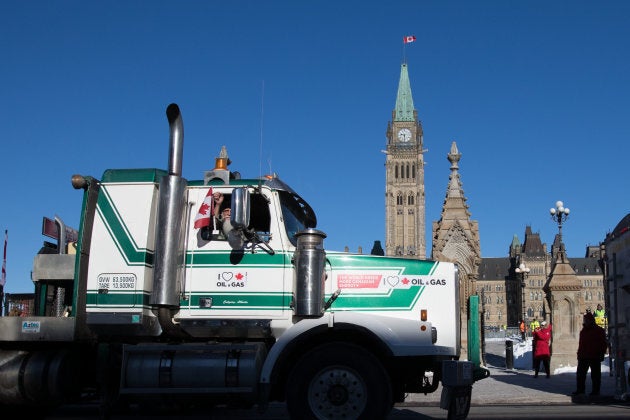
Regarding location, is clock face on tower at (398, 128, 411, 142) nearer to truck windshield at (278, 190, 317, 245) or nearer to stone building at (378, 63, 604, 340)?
stone building at (378, 63, 604, 340)

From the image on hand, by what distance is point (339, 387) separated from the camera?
819 cm

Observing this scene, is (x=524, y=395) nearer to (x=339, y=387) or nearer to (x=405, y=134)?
(x=339, y=387)

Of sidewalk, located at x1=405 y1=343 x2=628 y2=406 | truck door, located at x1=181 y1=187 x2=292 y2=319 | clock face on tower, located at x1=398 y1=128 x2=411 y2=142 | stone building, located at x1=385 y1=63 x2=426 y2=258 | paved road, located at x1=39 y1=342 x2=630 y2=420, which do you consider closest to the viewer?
truck door, located at x1=181 y1=187 x2=292 y2=319

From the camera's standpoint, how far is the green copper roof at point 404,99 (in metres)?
168

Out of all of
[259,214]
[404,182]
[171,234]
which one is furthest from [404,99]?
[171,234]

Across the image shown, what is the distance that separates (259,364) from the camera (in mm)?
8422

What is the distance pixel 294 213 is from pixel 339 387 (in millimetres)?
2317

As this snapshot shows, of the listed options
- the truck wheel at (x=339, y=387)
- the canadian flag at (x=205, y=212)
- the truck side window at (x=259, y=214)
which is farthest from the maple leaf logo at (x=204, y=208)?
the truck wheel at (x=339, y=387)

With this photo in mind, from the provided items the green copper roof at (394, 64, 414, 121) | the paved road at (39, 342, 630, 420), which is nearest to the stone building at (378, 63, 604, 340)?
the green copper roof at (394, 64, 414, 121)

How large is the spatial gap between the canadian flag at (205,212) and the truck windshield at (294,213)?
858mm

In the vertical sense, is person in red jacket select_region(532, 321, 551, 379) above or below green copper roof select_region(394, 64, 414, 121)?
below

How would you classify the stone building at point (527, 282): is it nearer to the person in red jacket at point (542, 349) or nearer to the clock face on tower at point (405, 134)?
the clock face on tower at point (405, 134)

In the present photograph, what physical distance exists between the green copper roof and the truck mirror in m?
162

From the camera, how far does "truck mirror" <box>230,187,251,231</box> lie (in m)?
8.37
